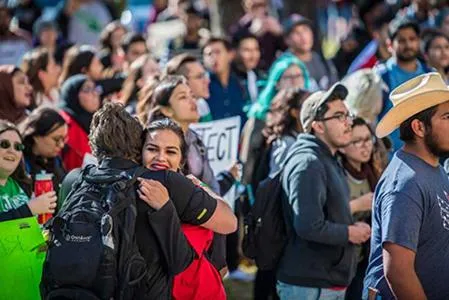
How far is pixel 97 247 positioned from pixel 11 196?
1.76 meters

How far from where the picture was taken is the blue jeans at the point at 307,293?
672 centimetres

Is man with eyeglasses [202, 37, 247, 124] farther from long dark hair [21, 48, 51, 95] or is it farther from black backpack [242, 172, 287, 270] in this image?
black backpack [242, 172, 287, 270]

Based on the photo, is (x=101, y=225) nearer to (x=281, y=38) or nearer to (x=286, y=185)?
(x=286, y=185)

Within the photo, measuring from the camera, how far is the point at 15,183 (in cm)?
699

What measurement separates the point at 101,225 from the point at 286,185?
1978mm

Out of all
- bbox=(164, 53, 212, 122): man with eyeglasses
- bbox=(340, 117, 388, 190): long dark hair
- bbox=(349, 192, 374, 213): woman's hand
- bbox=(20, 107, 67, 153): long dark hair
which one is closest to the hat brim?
bbox=(349, 192, 374, 213): woman's hand

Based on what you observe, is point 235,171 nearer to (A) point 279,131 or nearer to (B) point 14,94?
(A) point 279,131

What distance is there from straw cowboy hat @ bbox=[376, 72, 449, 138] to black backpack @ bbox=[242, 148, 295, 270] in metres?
1.63

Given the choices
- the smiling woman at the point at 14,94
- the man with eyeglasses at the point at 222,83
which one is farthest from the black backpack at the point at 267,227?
the man with eyeglasses at the point at 222,83

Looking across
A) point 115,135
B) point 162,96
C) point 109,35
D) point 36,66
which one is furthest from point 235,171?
point 109,35

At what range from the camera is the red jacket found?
28.2 ft

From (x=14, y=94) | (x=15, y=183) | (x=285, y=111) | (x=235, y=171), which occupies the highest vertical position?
(x=14, y=94)

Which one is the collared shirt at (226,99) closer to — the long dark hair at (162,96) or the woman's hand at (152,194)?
the long dark hair at (162,96)

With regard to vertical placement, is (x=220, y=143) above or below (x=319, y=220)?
above
